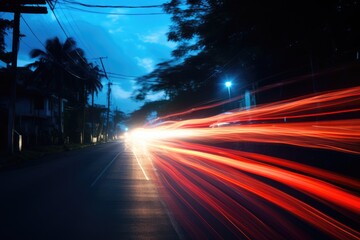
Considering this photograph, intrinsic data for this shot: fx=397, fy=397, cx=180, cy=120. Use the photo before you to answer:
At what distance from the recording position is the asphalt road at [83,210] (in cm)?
629

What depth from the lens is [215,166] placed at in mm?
15820

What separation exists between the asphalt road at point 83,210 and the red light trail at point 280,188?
524 mm

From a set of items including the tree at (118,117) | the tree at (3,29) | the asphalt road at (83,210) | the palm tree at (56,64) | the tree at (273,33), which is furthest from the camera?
the tree at (118,117)

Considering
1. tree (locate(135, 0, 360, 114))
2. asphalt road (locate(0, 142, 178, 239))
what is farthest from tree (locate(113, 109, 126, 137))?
asphalt road (locate(0, 142, 178, 239))

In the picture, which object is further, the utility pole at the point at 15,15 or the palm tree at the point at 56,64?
the palm tree at the point at 56,64

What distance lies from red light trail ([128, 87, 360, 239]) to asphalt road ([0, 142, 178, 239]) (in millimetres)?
524

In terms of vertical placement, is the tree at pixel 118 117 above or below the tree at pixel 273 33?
above

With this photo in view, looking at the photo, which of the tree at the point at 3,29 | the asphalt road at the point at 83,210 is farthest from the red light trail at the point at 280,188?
the tree at the point at 3,29

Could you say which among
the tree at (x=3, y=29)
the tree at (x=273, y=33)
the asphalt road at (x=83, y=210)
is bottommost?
the asphalt road at (x=83, y=210)

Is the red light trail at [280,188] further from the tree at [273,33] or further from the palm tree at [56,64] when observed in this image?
the palm tree at [56,64]

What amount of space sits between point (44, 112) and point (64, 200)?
146 feet

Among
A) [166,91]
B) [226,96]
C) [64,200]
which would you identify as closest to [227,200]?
[64,200]

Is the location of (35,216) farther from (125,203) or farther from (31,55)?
(31,55)

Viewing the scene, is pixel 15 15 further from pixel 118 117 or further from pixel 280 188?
pixel 118 117
